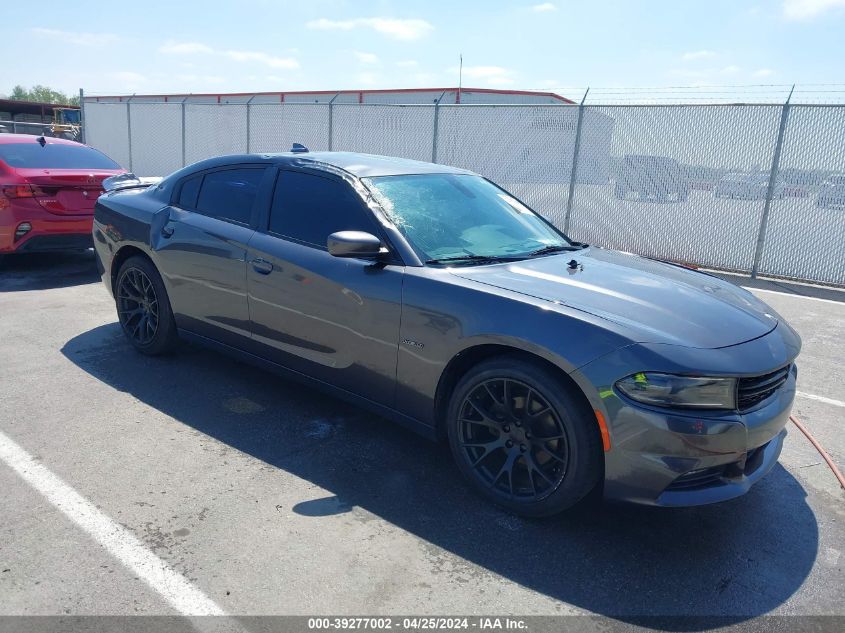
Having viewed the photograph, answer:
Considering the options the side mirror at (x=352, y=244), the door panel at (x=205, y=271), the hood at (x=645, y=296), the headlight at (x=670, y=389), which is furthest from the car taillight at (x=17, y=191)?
the headlight at (x=670, y=389)

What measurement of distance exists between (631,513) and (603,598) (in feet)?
2.33

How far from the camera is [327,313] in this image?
3.75m

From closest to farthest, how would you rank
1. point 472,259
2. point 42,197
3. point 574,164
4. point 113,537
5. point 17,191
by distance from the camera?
point 113,537 < point 472,259 < point 17,191 < point 42,197 < point 574,164

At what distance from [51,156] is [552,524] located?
24.1 ft

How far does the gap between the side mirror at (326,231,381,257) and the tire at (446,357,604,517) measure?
0.83m

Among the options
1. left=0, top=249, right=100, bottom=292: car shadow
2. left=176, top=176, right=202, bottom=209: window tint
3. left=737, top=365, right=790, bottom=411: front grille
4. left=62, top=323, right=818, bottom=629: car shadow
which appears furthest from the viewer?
left=0, top=249, right=100, bottom=292: car shadow

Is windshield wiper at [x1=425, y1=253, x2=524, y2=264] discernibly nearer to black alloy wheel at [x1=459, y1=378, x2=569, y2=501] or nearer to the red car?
black alloy wheel at [x1=459, y1=378, x2=569, y2=501]

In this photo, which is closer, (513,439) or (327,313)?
(513,439)

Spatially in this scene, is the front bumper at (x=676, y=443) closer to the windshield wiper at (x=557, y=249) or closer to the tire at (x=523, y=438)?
the tire at (x=523, y=438)

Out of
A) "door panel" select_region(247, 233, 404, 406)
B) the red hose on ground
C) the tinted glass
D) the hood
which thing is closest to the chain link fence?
the red hose on ground

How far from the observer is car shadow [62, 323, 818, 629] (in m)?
2.70

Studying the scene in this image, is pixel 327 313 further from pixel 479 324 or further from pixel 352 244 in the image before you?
pixel 479 324

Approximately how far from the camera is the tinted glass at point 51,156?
7.44 meters

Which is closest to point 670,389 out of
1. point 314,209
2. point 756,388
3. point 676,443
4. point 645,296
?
point 676,443
